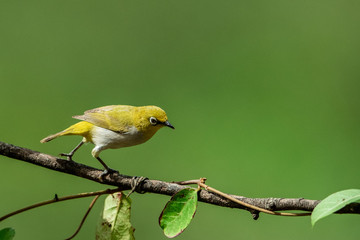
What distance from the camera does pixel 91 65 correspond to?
633cm

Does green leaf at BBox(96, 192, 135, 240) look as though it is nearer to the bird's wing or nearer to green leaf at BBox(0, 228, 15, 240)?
green leaf at BBox(0, 228, 15, 240)

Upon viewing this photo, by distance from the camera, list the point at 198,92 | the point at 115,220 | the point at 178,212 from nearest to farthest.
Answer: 1. the point at 178,212
2. the point at 115,220
3. the point at 198,92

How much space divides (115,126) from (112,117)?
0.09 m

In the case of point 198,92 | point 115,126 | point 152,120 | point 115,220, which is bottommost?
point 115,220

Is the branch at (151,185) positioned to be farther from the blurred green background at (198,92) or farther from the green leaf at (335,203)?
the blurred green background at (198,92)

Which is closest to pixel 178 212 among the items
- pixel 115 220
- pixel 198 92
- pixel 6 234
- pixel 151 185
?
pixel 151 185

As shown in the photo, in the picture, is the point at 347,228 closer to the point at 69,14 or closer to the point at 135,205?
the point at 135,205

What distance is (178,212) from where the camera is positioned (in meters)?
1.67

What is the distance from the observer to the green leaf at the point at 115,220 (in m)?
1.91

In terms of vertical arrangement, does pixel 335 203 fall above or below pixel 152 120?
below

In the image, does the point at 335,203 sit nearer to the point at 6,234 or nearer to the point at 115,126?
the point at 6,234

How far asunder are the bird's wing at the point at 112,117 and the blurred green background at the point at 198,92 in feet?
3.64

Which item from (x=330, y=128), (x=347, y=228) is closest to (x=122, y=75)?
(x=330, y=128)

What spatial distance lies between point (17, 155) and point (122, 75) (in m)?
4.42
